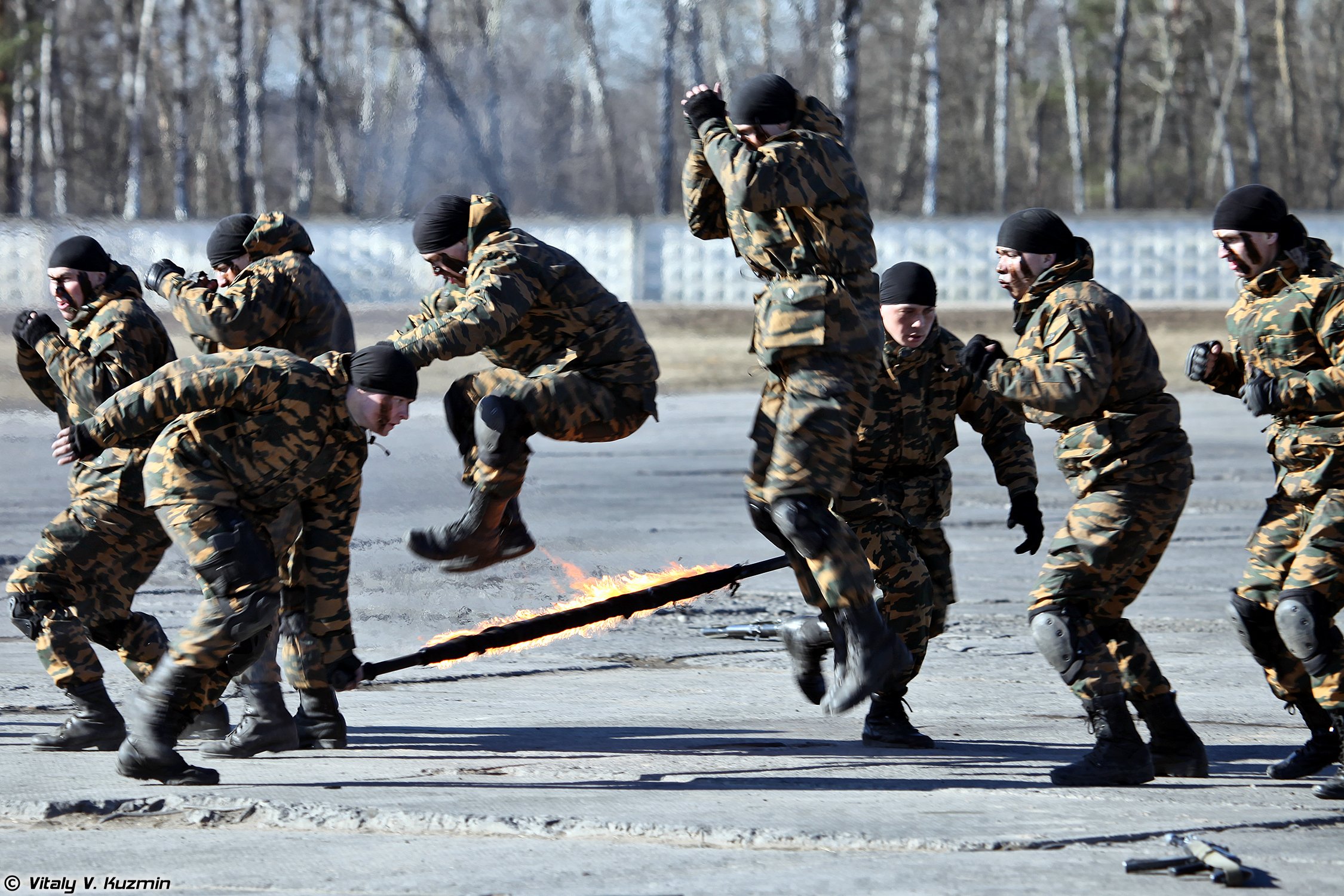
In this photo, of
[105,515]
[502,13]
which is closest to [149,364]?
[105,515]

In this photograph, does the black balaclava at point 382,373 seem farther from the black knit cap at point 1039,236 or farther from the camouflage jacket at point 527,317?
the black knit cap at point 1039,236

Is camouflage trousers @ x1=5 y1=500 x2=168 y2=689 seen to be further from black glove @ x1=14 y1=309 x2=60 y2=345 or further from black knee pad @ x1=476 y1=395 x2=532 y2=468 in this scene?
black knee pad @ x1=476 y1=395 x2=532 y2=468

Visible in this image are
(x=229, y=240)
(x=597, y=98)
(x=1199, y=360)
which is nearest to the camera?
(x=1199, y=360)

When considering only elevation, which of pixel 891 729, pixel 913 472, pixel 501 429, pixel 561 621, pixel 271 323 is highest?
pixel 271 323

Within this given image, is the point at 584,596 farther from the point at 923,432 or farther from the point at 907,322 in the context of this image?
the point at 907,322

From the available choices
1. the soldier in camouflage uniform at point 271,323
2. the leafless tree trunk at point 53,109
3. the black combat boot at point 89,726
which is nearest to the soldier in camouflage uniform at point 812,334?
the soldier in camouflage uniform at point 271,323

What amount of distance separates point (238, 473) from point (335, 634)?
1.02 meters

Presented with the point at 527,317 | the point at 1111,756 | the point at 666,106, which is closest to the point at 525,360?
the point at 527,317

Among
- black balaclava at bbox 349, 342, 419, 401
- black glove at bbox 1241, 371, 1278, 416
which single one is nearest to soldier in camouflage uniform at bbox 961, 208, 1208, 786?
black glove at bbox 1241, 371, 1278, 416

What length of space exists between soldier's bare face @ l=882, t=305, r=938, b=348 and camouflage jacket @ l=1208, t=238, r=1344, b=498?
120cm

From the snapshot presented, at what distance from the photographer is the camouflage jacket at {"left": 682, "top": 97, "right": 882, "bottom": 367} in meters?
5.62

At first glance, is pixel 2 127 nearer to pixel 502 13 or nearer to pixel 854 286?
pixel 502 13

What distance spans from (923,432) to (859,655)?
1.47 m

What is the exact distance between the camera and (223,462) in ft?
19.0
